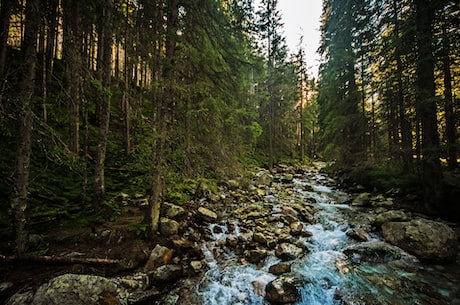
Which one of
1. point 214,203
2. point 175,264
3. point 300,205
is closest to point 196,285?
point 175,264

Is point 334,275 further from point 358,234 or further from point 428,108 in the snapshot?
point 428,108

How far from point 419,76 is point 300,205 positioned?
6.88 m

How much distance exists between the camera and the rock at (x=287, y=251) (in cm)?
569

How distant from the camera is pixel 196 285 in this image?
454cm

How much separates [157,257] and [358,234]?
6.24 m

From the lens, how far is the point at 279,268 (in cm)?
503

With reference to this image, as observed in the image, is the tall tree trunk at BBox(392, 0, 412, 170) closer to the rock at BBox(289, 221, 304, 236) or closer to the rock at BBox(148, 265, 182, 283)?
the rock at BBox(289, 221, 304, 236)

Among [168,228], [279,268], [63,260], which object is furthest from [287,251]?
[63,260]

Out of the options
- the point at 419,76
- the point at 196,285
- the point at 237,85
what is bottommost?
the point at 196,285

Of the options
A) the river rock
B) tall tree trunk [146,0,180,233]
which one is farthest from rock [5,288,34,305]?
the river rock

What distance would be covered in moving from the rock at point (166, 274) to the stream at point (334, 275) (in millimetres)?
593

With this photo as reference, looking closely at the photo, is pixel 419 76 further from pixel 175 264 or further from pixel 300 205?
pixel 175 264

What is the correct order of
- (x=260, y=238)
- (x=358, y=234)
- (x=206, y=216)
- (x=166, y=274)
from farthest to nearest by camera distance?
(x=206, y=216)
(x=358, y=234)
(x=260, y=238)
(x=166, y=274)

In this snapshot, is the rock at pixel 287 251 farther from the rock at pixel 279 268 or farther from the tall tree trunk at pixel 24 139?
the tall tree trunk at pixel 24 139
